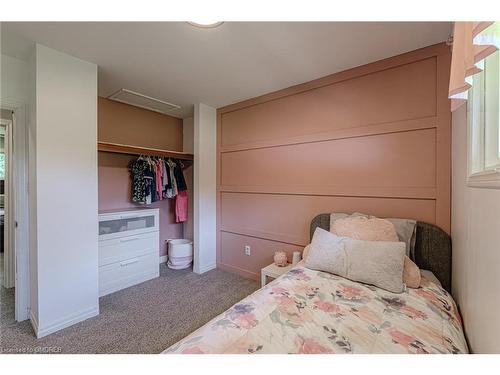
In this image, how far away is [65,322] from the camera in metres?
1.80

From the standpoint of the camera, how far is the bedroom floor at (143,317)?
162 centimetres

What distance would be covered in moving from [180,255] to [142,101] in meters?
2.09

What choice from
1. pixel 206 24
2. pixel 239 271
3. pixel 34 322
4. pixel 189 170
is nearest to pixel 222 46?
pixel 206 24

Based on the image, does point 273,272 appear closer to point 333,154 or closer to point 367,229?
point 367,229

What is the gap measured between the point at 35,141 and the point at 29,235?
0.81 meters

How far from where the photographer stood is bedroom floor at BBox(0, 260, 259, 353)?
1619 millimetres

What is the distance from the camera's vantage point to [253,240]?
2805 mm

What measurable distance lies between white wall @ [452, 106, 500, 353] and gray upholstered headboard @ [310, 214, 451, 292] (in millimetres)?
62

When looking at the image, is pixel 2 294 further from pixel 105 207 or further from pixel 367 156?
pixel 367 156

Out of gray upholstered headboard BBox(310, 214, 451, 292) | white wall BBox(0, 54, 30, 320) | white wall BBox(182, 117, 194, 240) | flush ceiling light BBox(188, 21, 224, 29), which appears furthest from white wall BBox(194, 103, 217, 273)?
gray upholstered headboard BBox(310, 214, 451, 292)

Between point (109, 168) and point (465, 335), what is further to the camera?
point (109, 168)

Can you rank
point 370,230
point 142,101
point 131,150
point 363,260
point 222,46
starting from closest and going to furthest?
1. point 363,260
2. point 370,230
3. point 222,46
4. point 131,150
5. point 142,101
